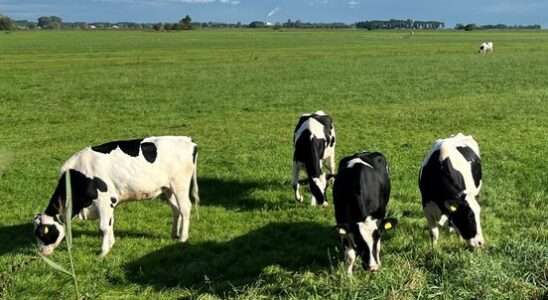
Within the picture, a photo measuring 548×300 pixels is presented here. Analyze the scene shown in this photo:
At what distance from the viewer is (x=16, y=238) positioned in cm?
916

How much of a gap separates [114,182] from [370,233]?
12.8ft

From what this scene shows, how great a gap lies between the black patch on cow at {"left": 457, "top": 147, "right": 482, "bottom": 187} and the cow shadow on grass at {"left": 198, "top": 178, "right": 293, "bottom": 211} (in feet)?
11.6

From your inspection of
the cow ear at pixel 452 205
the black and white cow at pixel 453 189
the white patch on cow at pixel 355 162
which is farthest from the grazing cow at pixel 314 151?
the cow ear at pixel 452 205

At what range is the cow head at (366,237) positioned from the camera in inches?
262

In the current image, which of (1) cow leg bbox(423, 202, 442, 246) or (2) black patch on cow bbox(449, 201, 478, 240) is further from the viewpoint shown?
(1) cow leg bbox(423, 202, 442, 246)

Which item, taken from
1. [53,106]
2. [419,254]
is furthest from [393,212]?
[53,106]

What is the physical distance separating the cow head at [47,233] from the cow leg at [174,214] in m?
1.75

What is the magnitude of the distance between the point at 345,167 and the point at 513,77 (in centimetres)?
2744

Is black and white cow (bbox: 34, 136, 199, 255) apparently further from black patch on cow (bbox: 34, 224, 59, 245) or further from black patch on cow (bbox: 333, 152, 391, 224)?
black patch on cow (bbox: 333, 152, 391, 224)

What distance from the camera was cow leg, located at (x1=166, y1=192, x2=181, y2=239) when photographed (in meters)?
9.14

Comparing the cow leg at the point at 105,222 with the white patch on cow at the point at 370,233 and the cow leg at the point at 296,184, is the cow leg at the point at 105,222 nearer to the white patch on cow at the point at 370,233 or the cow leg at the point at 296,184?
the cow leg at the point at 296,184

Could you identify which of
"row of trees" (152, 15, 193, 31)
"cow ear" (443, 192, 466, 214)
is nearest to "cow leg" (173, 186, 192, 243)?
"cow ear" (443, 192, 466, 214)

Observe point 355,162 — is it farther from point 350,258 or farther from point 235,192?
point 235,192

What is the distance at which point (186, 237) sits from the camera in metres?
8.99
